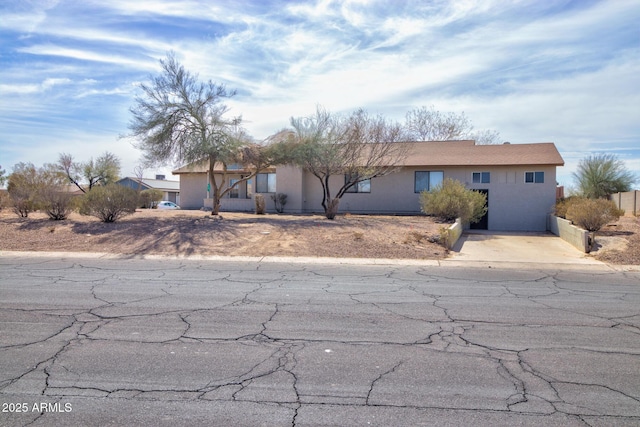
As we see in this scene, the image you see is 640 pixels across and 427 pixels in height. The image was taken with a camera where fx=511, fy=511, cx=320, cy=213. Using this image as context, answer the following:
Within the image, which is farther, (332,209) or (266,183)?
(266,183)

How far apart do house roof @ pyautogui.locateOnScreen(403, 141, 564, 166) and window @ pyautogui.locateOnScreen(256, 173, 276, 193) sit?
350 inches

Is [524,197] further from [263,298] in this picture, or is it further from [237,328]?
[237,328]

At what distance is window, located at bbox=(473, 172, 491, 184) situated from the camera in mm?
29859

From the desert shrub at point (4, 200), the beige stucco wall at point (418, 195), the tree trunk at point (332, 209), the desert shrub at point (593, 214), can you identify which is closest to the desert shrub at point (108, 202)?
the desert shrub at point (4, 200)

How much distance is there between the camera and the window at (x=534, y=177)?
28.9 meters

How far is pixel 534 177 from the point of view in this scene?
29078 mm

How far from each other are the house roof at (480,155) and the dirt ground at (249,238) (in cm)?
776

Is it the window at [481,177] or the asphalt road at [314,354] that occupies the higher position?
the window at [481,177]

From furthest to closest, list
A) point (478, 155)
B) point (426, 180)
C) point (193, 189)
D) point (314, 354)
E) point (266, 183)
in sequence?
point (193, 189), point (266, 183), point (426, 180), point (478, 155), point (314, 354)

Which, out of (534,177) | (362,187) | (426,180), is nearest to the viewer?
(534,177)

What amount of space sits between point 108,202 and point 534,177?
2247 cm

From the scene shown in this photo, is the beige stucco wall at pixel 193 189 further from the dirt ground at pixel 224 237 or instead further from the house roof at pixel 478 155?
the dirt ground at pixel 224 237

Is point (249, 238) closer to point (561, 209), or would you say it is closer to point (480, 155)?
point (561, 209)

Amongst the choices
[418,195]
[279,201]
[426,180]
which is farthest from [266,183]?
[426,180]
